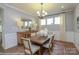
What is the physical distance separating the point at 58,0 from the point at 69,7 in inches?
8.5

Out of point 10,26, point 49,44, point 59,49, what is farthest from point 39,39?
point 10,26

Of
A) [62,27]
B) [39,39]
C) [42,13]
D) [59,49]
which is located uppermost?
[42,13]

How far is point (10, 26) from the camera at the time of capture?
6.46 feet

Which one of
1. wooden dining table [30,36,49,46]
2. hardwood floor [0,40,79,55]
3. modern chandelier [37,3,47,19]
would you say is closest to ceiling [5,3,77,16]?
modern chandelier [37,3,47,19]

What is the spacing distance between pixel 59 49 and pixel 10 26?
89 centimetres

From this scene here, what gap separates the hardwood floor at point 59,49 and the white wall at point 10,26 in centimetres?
9

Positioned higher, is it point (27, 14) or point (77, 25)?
point (27, 14)

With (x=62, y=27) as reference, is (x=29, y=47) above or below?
below

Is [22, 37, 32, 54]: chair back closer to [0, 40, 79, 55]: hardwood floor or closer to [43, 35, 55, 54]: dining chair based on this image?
[0, 40, 79, 55]: hardwood floor

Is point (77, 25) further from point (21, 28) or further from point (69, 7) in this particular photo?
point (21, 28)

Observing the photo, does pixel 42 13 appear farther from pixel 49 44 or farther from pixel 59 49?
pixel 59 49

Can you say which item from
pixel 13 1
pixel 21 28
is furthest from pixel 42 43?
pixel 13 1

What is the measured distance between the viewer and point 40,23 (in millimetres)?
1986

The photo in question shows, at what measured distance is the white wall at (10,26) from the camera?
1.96 meters
